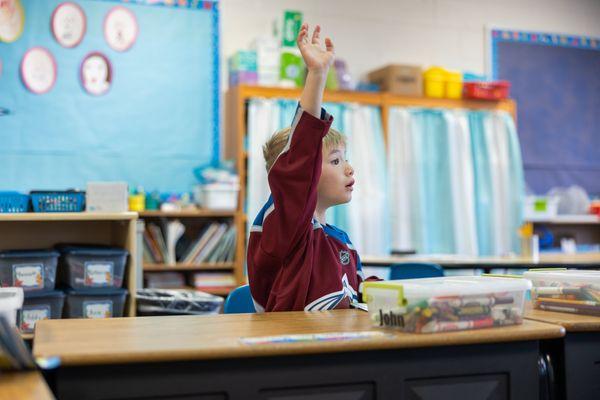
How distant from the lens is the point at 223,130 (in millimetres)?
5172

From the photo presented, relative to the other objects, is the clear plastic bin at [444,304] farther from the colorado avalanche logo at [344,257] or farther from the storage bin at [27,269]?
the storage bin at [27,269]

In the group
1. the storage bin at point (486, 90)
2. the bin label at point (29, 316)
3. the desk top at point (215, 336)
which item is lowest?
the bin label at point (29, 316)

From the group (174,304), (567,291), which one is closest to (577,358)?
(567,291)

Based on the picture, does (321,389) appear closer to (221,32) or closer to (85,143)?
(85,143)

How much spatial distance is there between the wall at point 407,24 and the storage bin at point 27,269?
7.59 feet

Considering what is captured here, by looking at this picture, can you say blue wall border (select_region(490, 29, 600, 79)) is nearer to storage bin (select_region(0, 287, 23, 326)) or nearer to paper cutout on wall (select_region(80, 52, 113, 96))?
paper cutout on wall (select_region(80, 52, 113, 96))

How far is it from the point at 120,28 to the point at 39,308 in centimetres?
234

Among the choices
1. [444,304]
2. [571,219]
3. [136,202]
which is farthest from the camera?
[571,219]

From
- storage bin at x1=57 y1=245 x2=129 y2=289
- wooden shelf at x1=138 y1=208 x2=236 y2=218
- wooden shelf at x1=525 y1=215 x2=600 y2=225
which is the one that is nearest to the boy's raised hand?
storage bin at x1=57 y1=245 x2=129 y2=289

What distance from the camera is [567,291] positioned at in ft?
6.09

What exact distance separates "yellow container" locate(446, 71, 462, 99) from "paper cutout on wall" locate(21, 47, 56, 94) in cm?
285

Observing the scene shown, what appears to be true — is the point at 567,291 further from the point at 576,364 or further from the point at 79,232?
the point at 79,232

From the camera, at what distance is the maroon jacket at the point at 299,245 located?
1718mm

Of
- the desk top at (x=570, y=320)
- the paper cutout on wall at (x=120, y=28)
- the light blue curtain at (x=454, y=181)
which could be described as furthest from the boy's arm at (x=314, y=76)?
the light blue curtain at (x=454, y=181)
